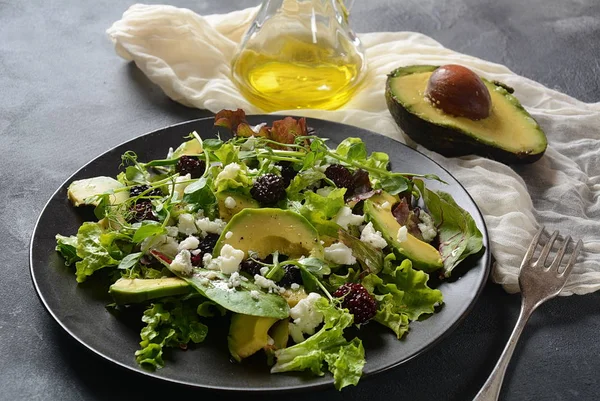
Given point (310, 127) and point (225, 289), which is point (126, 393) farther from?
point (310, 127)

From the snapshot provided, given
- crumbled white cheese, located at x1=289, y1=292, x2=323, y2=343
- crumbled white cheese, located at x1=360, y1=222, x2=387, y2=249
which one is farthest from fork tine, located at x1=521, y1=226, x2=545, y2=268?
crumbled white cheese, located at x1=289, y1=292, x2=323, y2=343

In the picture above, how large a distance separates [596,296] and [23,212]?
147 cm

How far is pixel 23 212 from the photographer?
2.17 m

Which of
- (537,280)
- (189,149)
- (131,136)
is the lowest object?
(131,136)

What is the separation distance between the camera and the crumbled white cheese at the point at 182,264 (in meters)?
1.67

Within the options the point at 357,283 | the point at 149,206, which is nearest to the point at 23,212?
the point at 149,206

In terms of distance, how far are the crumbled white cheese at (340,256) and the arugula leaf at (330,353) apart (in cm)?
18

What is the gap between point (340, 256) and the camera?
178 centimetres

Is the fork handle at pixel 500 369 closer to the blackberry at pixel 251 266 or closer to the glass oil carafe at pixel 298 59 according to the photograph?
the blackberry at pixel 251 266

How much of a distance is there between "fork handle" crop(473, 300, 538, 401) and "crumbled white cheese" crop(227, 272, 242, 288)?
0.52m

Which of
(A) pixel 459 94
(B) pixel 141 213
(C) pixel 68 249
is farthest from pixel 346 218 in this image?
(A) pixel 459 94

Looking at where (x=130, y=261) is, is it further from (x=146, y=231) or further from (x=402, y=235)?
(x=402, y=235)

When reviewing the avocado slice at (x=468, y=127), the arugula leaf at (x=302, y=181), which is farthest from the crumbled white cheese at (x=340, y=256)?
the avocado slice at (x=468, y=127)

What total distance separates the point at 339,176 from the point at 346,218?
166 millimetres
